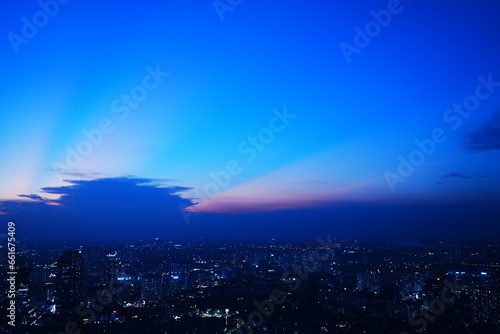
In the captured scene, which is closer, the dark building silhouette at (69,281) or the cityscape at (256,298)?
the cityscape at (256,298)

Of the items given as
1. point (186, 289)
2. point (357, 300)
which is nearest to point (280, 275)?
point (186, 289)

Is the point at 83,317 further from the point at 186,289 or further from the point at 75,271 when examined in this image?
the point at 186,289

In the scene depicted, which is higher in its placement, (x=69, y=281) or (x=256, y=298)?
(x=69, y=281)

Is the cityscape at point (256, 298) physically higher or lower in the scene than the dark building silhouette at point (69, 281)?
lower

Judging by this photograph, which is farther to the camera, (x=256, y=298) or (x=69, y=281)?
(x=256, y=298)
